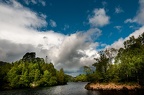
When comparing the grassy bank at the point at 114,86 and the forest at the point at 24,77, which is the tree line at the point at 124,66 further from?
the forest at the point at 24,77

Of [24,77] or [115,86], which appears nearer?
[115,86]

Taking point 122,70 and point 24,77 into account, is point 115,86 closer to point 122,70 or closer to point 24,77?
point 122,70

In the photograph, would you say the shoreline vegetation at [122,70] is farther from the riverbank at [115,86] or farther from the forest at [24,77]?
the forest at [24,77]

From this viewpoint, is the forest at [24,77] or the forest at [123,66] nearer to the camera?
the forest at [123,66]

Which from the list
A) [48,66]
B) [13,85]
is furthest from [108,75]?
[48,66]

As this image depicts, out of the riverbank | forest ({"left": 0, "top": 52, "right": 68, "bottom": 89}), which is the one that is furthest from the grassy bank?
forest ({"left": 0, "top": 52, "right": 68, "bottom": 89})

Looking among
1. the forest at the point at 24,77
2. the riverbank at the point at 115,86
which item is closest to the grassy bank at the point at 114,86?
the riverbank at the point at 115,86

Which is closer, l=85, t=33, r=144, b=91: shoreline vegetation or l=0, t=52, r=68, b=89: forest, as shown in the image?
l=85, t=33, r=144, b=91: shoreline vegetation

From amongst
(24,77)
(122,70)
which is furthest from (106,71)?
(24,77)

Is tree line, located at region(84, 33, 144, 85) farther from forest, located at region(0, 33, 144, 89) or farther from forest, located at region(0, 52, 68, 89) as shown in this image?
forest, located at region(0, 52, 68, 89)

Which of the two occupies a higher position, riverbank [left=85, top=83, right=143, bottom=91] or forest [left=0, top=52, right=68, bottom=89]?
forest [left=0, top=52, right=68, bottom=89]

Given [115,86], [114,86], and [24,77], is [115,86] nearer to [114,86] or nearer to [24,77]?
[114,86]

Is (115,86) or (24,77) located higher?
(24,77)

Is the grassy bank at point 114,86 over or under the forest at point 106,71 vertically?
under
